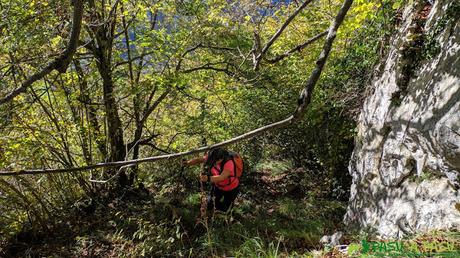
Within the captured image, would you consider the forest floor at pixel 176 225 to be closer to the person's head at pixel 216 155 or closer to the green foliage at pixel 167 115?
the green foliage at pixel 167 115

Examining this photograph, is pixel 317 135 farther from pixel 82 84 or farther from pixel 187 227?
pixel 82 84

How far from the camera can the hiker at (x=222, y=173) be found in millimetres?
5270

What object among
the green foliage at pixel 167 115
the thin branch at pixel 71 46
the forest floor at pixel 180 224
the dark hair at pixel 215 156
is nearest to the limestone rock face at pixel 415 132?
the green foliage at pixel 167 115

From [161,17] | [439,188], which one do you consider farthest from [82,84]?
[439,188]

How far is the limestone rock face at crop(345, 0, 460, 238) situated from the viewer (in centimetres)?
316

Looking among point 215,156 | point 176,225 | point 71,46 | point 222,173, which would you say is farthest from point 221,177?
point 71,46

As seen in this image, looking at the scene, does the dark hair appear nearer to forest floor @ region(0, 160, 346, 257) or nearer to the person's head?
the person's head

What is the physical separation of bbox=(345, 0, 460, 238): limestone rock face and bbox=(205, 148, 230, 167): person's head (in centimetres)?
201

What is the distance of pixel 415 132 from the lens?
3.66 meters

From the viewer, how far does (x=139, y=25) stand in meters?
6.36

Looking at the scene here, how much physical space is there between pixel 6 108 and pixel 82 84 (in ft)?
4.87

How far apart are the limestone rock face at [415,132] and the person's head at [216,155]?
2.01 metres

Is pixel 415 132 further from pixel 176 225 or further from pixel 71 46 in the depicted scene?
pixel 176 225

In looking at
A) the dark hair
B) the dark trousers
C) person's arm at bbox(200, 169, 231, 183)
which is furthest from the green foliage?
the dark hair
